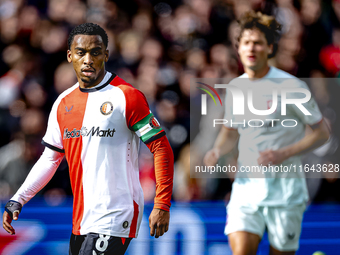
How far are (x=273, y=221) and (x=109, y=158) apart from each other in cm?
146

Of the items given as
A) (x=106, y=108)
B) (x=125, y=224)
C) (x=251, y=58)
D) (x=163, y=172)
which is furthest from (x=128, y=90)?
(x=251, y=58)

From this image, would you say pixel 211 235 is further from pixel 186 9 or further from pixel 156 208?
pixel 186 9

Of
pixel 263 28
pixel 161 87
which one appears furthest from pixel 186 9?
pixel 263 28

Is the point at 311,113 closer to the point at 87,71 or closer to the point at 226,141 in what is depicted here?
the point at 226,141

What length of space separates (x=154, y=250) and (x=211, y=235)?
1.86 feet

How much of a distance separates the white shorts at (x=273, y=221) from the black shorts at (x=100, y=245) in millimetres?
1021

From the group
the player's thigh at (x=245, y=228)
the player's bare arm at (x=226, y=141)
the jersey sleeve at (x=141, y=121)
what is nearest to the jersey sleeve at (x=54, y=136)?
the jersey sleeve at (x=141, y=121)

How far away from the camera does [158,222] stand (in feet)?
8.32

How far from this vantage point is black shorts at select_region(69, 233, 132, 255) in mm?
2594

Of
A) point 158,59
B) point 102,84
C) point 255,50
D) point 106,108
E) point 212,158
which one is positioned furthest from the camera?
point 158,59

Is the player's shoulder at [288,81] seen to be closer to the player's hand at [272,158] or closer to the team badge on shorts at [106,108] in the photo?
the player's hand at [272,158]

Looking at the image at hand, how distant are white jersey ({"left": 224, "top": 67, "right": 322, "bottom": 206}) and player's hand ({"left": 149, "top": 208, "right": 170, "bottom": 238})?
987 millimetres

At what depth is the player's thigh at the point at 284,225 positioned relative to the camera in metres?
3.34

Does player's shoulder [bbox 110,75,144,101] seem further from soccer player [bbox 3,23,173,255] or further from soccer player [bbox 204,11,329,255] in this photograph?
soccer player [bbox 204,11,329,255]
